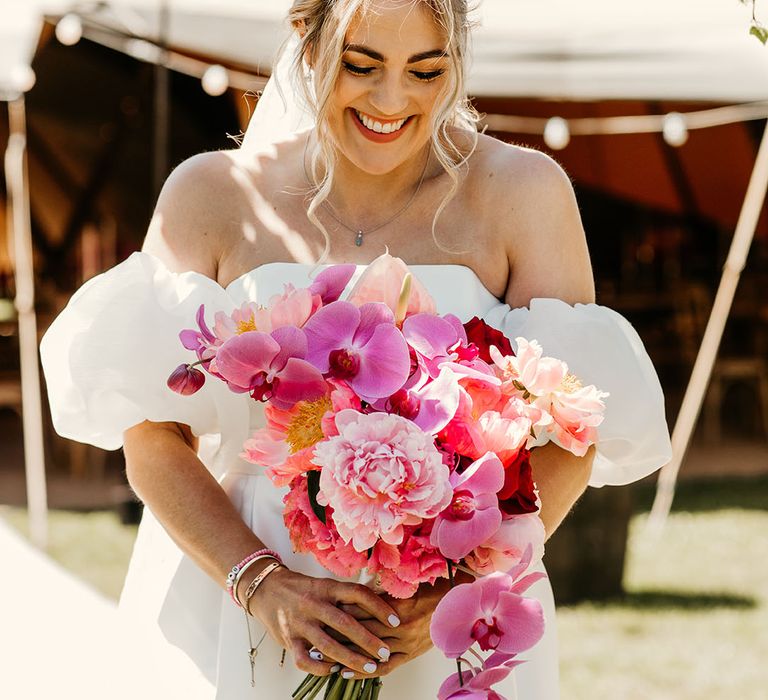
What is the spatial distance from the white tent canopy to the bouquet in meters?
4.81

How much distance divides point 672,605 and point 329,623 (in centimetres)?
426

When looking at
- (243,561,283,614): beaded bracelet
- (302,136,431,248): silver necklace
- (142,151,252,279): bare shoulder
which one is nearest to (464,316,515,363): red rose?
(243,561,283,614): beaded bracelet

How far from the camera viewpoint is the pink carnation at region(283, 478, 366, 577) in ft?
5.32

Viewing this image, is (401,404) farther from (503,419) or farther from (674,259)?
(674,259)

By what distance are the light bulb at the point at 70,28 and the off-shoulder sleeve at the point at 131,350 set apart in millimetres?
4333

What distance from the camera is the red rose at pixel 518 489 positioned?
5.29ft

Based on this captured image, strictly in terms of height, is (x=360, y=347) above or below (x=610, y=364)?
above

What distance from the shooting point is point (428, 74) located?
210cm

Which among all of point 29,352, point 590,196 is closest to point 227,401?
point 29,352

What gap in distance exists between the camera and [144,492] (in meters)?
2.10

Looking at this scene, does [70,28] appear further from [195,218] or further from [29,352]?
[195,218]

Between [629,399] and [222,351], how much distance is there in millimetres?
814

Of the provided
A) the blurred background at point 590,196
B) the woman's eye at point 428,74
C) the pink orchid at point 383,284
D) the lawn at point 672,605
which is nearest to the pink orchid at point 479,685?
the pink orchid at point 383,284

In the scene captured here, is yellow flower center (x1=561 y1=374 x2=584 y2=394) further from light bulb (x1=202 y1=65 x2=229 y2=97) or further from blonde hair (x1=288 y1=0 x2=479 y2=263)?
light bulb (x1=202 y1=65 x2=229 y2=97)
